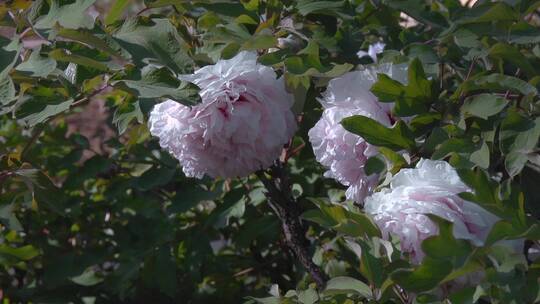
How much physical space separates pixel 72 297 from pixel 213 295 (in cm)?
34

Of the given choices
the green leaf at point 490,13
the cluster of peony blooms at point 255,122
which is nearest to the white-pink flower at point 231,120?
the cluster of peony blooms at point 255,122

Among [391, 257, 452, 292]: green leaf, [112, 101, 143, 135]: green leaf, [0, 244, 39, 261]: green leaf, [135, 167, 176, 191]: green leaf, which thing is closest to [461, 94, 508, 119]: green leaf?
[391, 257, 452, 292]: green leaf

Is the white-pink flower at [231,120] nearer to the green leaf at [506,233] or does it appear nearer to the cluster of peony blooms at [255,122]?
the cluster of peony blooms at [255,122]

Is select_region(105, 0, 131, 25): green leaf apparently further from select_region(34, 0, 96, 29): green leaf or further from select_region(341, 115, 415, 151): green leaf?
select_region(341, 115, 415, 151): green leaf

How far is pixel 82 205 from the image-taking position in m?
2.28

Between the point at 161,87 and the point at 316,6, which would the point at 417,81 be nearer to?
the point at 316,6

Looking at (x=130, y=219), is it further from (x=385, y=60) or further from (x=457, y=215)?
(x=457, y=215)

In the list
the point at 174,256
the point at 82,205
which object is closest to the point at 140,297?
the point at 174,256

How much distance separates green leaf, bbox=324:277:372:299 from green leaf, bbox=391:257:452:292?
0.17 m

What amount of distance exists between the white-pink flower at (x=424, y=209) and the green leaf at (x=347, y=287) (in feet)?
0.28

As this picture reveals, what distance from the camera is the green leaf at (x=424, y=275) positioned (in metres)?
1.04

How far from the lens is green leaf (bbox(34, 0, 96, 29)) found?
4.55ft

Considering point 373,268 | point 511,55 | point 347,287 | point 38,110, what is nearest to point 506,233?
point 373,268

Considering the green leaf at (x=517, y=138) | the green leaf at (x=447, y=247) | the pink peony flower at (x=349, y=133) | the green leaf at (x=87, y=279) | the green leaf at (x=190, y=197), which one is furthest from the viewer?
the green leaf at (x=87, y=279)
